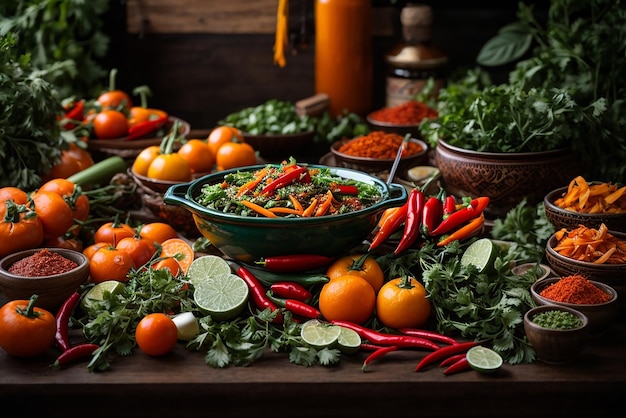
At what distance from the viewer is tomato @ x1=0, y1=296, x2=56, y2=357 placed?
1.82m

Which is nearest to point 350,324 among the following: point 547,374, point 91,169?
point 547,374

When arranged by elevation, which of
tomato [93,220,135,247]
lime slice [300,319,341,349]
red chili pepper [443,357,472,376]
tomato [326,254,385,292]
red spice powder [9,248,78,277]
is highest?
red spice powder [9,248,78,277]

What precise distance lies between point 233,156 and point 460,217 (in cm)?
94

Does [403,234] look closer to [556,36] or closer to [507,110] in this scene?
[507,110]

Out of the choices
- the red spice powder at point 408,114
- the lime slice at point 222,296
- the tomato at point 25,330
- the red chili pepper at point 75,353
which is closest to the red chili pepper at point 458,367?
the lime slice at point 222,296

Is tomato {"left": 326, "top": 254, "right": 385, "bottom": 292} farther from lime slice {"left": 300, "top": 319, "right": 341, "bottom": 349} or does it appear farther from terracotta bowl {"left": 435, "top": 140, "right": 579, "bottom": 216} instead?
terracotta bowl {"left": 435, "top": 140, "right": 579, "bottom": 216}

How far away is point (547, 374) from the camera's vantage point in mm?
1757

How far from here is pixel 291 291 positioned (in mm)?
2041

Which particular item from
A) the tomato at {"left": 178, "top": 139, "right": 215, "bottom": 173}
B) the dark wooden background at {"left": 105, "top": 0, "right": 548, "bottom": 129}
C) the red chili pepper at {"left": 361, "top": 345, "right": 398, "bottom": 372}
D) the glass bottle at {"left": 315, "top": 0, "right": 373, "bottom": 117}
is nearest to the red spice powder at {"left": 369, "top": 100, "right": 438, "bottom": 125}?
the glass bottle at {"left": 315, "top": 0, "right": 373, "bottom": 117}

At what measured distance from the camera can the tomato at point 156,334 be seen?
6.02 ft

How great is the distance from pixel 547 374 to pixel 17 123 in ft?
6.16

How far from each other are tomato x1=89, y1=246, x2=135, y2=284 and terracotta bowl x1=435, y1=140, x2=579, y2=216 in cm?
114

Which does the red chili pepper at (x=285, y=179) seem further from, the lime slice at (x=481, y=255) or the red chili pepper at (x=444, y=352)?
the red chili pepper at (x=444, y=352)

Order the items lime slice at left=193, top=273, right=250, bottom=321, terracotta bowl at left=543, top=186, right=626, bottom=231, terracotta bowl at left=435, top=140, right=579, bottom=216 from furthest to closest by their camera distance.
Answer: terracotta bowl at left=435, top=140, right=579, bottom=216
terracotta bowl at left=543, top=186, right=626, bottom=231
lime slice at left=193, top=273, right=250, bottom=321
